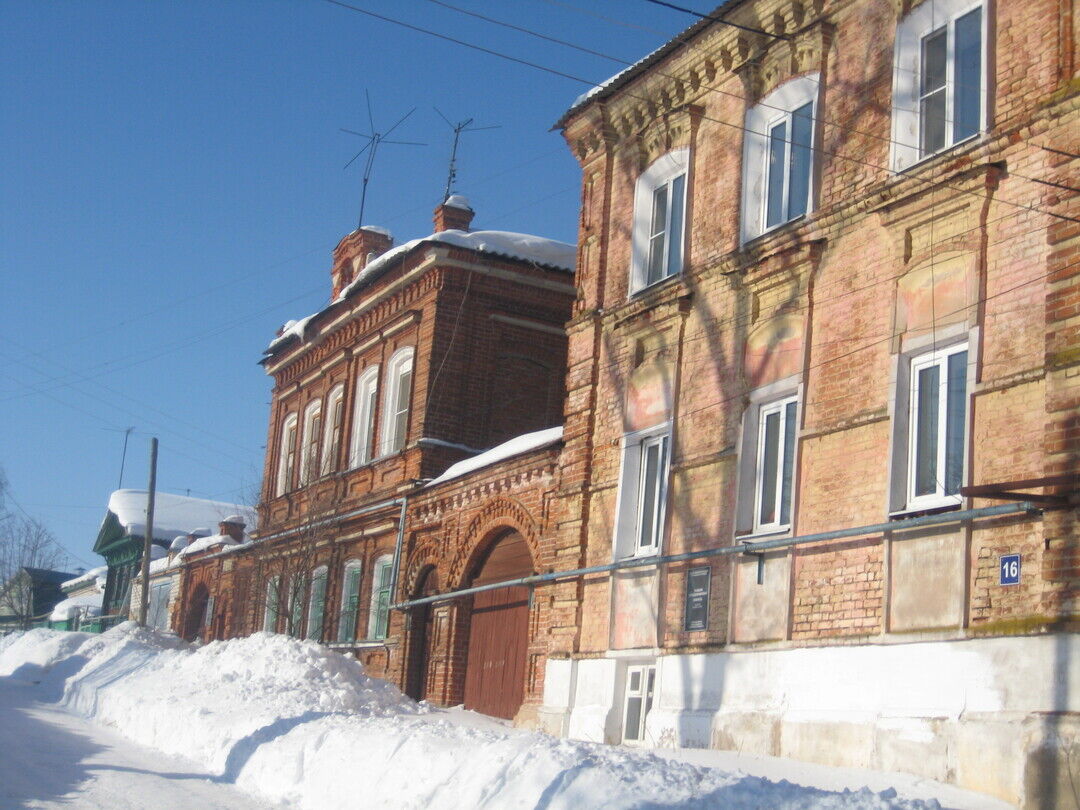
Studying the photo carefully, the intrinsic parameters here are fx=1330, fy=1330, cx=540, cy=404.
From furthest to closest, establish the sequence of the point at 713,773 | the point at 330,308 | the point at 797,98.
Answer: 1. the point at 330,308
2. the point at 797,98
3. the point at 713,773

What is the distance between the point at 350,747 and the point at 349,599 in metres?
14.4

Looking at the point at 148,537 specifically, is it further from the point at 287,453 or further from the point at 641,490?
the point at 641,490

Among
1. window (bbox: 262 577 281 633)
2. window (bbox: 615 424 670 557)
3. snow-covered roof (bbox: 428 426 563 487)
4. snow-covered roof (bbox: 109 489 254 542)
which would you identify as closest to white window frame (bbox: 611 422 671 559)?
window (bbox: 615 424 670 557)

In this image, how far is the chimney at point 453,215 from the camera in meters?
25.4

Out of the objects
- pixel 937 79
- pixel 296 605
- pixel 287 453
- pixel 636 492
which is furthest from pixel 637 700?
pixel 287 453

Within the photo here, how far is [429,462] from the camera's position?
22.8 m

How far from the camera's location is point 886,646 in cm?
1073

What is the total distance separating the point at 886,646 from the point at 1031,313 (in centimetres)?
288

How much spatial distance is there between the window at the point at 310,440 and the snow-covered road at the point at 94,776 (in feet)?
38.2

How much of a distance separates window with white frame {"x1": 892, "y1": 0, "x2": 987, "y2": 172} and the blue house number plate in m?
3.60

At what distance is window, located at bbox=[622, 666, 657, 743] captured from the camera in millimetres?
14219

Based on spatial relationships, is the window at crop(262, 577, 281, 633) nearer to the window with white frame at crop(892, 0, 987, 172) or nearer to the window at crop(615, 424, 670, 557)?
the window at crop(615, 424, 670, 557)

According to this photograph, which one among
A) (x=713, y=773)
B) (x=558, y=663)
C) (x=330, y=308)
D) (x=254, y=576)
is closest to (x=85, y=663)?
(x=254, y=576)

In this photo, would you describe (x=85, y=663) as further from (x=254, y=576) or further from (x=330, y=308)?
(x=330, y=308)
